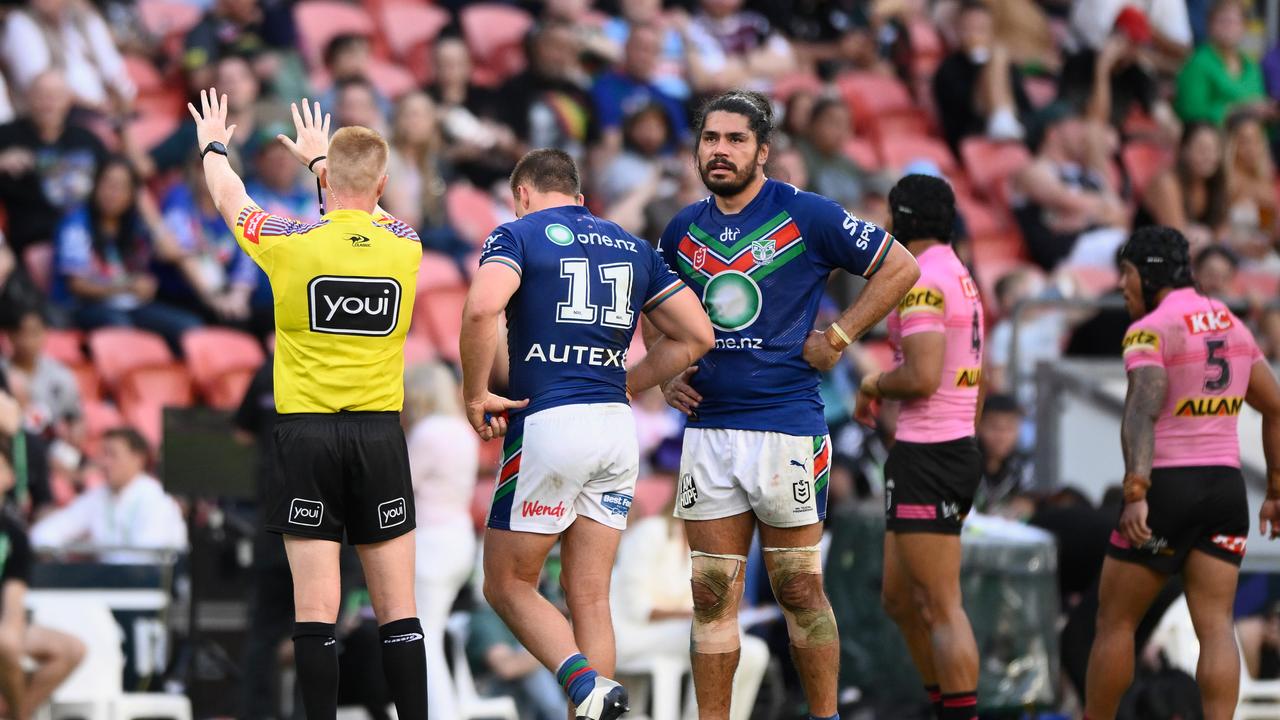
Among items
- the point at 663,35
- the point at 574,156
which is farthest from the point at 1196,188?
the point at 574,156

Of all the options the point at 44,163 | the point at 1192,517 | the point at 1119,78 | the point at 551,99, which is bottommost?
the point at 1192,517

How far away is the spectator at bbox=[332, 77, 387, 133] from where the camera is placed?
1390 cm

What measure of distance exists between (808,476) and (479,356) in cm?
141

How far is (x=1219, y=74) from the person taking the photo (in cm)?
1850

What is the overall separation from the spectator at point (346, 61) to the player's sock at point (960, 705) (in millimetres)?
8232

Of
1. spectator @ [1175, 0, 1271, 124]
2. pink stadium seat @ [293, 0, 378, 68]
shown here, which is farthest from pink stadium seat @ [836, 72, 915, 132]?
pink stadium seat @ [293, 0, 378, 68]

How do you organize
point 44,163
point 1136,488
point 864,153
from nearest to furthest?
point 1136,488 < point 44,163 < point 864,153

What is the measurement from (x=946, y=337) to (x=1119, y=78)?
1131 centimetres

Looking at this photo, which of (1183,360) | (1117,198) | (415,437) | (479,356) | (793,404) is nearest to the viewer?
(479,356)

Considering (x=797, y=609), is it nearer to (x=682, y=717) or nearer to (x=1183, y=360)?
(x=1183, y=360)

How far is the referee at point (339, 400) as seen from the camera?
7.05m

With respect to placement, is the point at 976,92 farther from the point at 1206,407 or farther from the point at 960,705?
the point at 960,705

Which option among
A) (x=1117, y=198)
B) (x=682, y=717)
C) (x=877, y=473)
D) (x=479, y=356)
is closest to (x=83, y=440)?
(x=682, y=717)

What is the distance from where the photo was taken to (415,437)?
10930 millimetres
